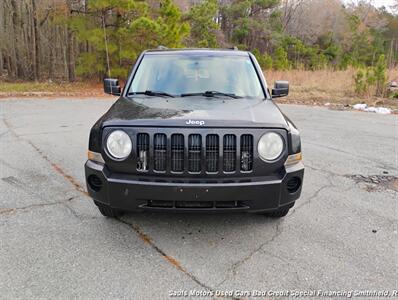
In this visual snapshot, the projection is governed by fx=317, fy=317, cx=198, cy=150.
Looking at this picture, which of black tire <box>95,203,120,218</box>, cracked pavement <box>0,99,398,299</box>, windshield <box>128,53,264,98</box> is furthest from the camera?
windshield <box>128,53,264,98</box>

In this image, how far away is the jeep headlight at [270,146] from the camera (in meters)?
2.61

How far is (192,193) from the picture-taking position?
251 centimetres

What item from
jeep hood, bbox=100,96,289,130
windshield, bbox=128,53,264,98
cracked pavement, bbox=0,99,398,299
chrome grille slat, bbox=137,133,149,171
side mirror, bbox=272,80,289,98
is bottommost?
cracked pavement, bbox=0,99,398,299

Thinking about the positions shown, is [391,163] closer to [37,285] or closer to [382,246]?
[382,246]

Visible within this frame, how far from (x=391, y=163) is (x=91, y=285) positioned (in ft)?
16.3

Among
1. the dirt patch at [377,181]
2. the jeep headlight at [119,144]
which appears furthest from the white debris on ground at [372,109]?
the jeep headlight at [119,144]

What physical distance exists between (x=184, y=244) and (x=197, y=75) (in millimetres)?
1973

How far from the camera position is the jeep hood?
261cm

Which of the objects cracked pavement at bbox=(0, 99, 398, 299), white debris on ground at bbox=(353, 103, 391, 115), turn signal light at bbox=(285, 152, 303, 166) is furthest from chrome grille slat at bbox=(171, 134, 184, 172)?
white debris on ground at bbox=(353, 103, 391, 115)

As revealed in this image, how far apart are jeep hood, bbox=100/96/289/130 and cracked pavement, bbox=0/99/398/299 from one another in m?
1.06

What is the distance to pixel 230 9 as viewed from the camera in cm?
3309

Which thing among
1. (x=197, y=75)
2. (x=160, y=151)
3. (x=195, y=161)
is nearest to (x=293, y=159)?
(x=195, y=161)

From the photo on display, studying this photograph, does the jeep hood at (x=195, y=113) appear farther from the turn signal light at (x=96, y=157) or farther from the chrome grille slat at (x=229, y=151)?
the turn signal light at (x=96, y=157)

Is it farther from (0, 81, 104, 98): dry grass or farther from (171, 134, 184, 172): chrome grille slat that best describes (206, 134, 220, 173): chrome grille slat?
(0, 81, 104, 98): dry grass
